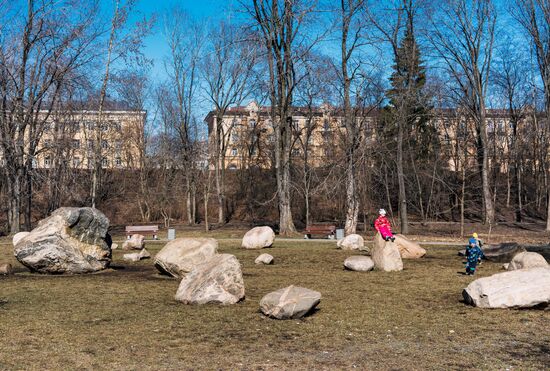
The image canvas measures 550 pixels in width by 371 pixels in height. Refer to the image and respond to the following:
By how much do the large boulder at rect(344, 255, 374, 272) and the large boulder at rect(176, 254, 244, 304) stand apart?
517 centimetres

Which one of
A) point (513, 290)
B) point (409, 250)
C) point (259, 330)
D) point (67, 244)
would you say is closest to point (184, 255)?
point (67, 244)

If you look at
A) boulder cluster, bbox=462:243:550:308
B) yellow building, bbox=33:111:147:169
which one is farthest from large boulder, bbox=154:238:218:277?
yellow building, bbox=33:111:147:169

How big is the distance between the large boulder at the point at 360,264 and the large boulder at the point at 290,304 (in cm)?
574

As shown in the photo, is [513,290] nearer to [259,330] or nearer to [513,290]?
[513,290]

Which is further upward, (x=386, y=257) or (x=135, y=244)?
(x=386, y=257)

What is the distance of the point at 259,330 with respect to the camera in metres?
7.62

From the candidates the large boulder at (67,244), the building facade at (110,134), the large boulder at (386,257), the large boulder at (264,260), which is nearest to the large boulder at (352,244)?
the large boulder at (264,260)

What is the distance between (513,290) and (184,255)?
7.25m

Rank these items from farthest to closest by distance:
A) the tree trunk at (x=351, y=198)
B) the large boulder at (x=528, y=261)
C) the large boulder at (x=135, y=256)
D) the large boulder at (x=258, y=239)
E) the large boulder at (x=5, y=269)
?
the tree trunk at (x=351, y=198) → the large boulder at (x=258, y=239) → the large boulder at (x=135, y=256) → the large boulder at (x=5, y=269) → the large boulder at (x=528, y=261)

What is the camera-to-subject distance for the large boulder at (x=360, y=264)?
46.2 ft

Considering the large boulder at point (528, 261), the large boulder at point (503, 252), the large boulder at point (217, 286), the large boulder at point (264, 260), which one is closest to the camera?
the large boulder at point (217, 286)

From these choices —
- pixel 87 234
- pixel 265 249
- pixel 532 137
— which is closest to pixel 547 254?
pixel 265 249

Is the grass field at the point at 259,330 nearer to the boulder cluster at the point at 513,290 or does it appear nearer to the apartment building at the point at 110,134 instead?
the boulder cluster at the point at 513,290

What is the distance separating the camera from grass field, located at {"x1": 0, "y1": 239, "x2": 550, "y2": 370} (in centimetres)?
612
